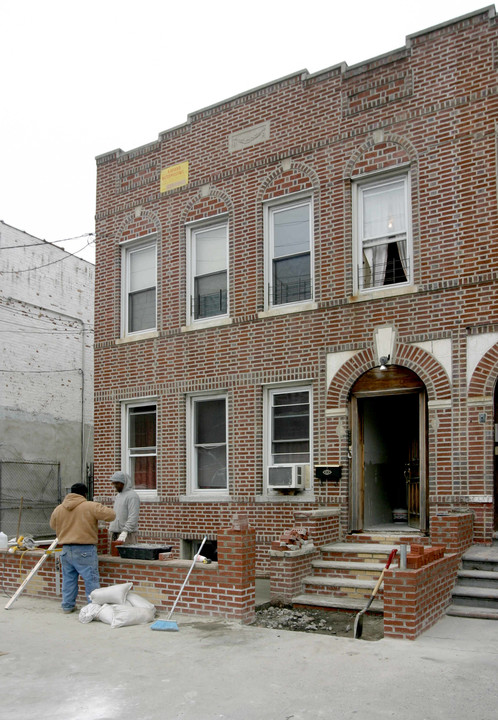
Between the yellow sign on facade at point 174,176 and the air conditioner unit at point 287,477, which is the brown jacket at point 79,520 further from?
the yellow sign on facade at point 174,176

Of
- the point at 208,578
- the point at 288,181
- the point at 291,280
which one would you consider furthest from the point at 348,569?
the point at 288,181

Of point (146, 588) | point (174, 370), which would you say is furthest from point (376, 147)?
point (146, 588)

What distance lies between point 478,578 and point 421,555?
137cm

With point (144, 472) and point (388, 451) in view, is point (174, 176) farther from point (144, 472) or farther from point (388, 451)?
point (388, 451)

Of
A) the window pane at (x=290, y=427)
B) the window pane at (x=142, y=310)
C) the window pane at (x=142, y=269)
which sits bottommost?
the window pane at (x=290, y=427)

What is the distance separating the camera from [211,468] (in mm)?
13109

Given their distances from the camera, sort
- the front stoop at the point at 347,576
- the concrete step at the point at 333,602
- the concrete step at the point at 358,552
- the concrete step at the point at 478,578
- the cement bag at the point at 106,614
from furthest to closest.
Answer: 1. the concrete step at the point at 358,552
2. the front stoop at the point at 347,576
3. the concrete step at the point at 333,602
4. the concrete step at the point at 478,578
5. the cement bag at the point at 106,614

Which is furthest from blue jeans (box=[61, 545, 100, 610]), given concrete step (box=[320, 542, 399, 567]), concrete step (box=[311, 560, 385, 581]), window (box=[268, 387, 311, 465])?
window (box=[268, 387, 311, 465])

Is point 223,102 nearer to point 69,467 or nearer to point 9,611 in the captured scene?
point 9,611

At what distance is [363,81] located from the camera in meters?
11.7

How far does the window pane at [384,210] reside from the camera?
1127cm

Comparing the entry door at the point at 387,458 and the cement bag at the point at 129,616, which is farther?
the entry door at the point at 387,458

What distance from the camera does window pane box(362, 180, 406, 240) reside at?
11.3 meters

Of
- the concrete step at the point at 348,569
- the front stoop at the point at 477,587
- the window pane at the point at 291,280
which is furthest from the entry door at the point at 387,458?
the window pane at the point at 291,280
